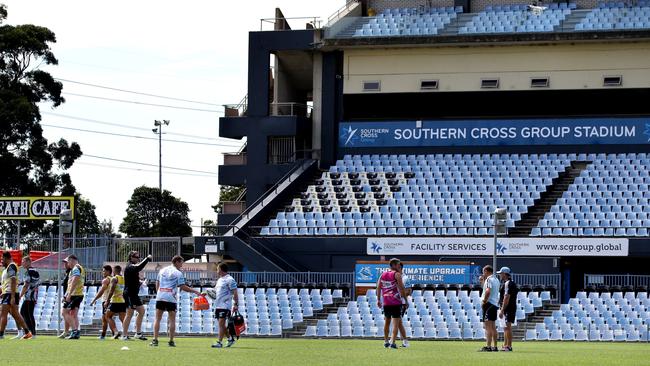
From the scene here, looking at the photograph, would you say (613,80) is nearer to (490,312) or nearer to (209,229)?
(209,229)

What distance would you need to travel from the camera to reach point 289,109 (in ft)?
184

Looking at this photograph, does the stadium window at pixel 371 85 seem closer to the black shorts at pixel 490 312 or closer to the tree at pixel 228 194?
the black shorts at pixel 490 312

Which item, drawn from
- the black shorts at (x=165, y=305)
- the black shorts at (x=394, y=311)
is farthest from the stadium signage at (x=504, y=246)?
the black shorts at (x=165, y=305)

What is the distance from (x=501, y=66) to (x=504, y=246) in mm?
10313

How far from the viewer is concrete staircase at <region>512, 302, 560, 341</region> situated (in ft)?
129

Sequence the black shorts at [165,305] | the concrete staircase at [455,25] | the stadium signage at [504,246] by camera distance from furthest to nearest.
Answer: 1. the concrete staircase at [455,25]
2. the stadium signage at [504,246]
3. the black shorts at [165,305]

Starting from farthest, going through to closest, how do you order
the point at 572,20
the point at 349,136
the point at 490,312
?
the point at 349,136
the point at 572,20
the point at 490,312

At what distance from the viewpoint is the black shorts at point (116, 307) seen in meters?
30.3

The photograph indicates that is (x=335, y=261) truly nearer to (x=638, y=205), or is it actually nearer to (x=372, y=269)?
(x=372, y=269)

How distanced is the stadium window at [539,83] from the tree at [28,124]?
25.0m

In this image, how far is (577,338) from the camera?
125ft

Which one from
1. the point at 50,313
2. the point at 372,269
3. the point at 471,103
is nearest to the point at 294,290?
the point at 372,269

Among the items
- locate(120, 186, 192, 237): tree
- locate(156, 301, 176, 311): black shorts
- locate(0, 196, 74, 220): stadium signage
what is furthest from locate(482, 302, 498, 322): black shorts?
locate(120, 186, 192, 237): tree

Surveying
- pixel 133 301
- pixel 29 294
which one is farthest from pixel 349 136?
pixel 133 301
